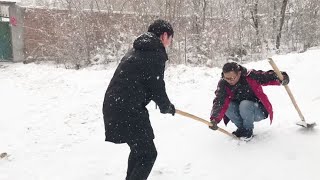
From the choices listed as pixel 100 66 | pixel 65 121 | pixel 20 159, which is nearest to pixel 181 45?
pixel 100 66

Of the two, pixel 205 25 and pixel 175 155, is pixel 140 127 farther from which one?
pixel 205 25

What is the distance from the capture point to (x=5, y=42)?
1424 centimetres

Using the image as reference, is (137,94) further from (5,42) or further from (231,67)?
(5,42)

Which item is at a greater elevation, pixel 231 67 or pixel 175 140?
pixel 231 67

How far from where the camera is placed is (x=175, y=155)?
4.52 metres

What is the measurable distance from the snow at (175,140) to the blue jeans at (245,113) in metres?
0.25

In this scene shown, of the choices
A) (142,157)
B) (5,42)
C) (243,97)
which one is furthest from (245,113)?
(5,42)

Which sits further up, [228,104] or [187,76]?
[228,104]

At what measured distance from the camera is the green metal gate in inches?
558

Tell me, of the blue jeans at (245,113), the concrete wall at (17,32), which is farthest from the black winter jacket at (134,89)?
the concrete wall at (17,32)

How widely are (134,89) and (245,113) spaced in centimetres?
Result: 157

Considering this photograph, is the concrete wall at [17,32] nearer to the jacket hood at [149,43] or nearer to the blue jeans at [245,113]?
the blue jeans at [245,113]

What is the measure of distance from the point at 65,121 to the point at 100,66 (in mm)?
6635

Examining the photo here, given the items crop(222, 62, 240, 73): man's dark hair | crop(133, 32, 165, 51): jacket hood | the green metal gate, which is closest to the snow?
crop(222, 62, 240, 73): man's dark hair
